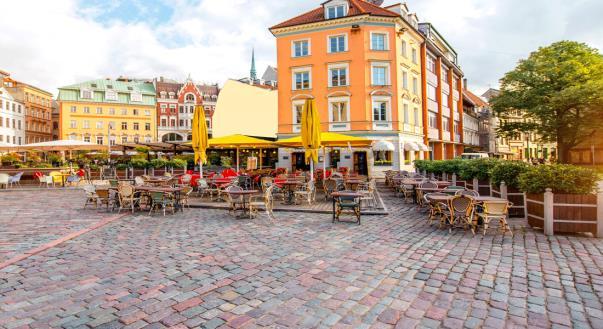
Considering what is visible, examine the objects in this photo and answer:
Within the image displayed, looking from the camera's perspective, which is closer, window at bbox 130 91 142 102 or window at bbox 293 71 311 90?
window at bbox 293 71 311 90

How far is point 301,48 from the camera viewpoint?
32688mm

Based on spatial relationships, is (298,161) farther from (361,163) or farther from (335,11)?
(335,11)

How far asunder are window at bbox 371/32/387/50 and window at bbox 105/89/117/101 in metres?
55.2

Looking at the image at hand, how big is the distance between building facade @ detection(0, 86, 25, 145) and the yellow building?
22.7 ft

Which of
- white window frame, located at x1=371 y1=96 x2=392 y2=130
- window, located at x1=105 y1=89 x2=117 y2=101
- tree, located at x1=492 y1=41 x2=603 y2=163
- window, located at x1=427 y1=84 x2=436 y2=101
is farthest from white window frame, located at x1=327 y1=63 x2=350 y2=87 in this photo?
window, located at x1=105 y1=89 x2=117 y2=101

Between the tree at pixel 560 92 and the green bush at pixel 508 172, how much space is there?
2748 cm

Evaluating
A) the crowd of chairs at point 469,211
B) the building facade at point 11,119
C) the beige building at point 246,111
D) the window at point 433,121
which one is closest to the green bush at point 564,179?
the crowd of chairs at point 469,211

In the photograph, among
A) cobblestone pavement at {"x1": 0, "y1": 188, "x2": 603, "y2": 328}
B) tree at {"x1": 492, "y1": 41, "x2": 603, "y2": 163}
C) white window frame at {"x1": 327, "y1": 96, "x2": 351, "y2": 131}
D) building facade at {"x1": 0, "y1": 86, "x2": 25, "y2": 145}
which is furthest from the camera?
building facade at {"x1": 0, "y1": 86, "x2": 25, "y2": 145}

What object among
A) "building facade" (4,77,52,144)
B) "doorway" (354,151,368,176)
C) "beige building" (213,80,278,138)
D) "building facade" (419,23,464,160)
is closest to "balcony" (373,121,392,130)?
"doorway" (354,151,368,176)

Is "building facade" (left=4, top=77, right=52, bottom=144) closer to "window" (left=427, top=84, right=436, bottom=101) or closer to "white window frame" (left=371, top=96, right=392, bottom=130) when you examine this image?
"white window frame" (left=371, top=96, right=392, bottom=130)

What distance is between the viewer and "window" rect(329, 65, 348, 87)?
104ft

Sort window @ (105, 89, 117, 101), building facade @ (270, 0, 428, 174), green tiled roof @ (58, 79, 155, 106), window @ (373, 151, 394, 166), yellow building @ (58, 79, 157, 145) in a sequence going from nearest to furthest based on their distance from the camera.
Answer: window @ (373, 151, 394, 166), building facade @ (270, 0, 428, 174), yellow building @ (58, 79, 157, 145), green tiled roof @ (58, 79, 155, 106), window @ (105, 89, 117, 101)

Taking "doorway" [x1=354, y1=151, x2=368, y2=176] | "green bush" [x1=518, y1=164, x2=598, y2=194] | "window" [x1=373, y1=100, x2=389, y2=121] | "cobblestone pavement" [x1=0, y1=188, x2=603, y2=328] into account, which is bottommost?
"cobblestone pavement" [x1=0, y1=188, x2=603, y2=328]

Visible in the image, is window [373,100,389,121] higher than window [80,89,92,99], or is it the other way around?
window [80,89,92,99]
